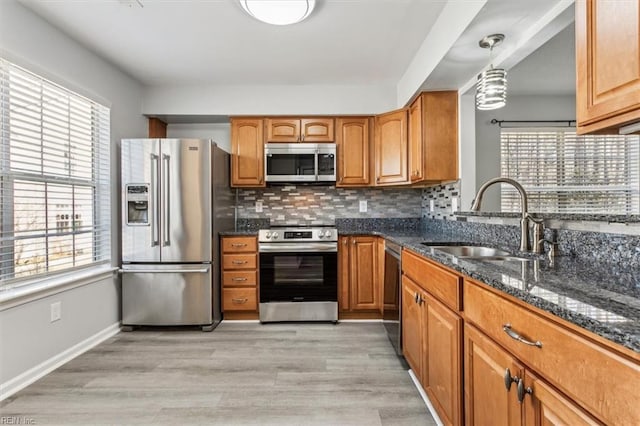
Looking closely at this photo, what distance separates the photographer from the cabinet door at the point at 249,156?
3.56m

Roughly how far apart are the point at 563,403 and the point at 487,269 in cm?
51

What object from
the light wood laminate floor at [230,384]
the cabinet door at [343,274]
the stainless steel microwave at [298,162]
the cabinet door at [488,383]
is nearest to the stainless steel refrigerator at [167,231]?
the light wood laminate floor at [230,384]

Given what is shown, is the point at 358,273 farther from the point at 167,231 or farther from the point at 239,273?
the point at 167,231

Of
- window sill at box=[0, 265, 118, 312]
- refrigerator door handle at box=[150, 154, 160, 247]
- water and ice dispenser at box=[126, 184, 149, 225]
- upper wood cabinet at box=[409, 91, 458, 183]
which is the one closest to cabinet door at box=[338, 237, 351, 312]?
upper wood cabinet at box=[409, 91, 458, 183]

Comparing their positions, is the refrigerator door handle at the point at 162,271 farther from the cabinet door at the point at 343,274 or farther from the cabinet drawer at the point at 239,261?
the cabinet door at the point at 343,274

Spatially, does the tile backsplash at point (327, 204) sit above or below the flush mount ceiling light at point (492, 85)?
below

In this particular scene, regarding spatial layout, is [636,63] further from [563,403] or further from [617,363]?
[563,403]

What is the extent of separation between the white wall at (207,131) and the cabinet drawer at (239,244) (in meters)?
1.27

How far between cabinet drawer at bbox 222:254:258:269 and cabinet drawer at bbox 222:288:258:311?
0.23 metres

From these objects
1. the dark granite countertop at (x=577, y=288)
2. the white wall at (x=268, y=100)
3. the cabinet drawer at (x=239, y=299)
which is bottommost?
the cabinet drawer at (x=239, y=299)

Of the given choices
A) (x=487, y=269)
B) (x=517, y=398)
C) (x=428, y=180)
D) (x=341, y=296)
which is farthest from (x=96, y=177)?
(x=517, y=398)

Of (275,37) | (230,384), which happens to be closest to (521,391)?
(230,384)

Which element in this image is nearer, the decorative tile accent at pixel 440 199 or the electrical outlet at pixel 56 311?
the electrical outlet at pixel 56 311

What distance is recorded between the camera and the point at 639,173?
240 centimetres
